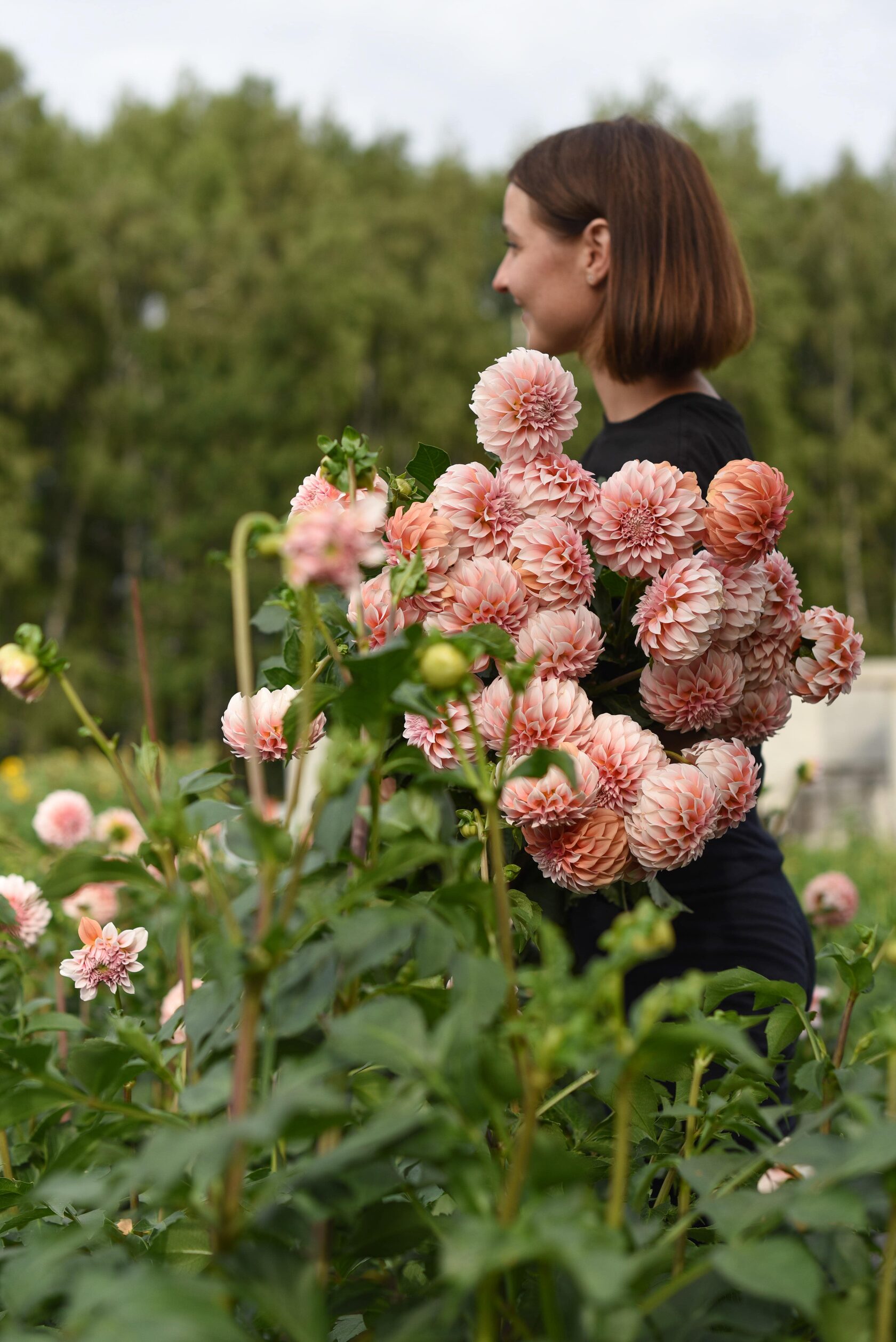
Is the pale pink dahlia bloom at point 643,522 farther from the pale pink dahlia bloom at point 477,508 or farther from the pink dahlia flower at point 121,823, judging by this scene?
the pink dahlia flower at point 121,823

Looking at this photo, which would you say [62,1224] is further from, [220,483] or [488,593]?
[220,483]

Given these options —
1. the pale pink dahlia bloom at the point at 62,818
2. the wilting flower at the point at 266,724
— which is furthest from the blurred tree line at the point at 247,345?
the wilting flower at the point at 266,724

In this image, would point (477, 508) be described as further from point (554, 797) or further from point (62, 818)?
point (62, 818)

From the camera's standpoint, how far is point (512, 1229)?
0.38 m

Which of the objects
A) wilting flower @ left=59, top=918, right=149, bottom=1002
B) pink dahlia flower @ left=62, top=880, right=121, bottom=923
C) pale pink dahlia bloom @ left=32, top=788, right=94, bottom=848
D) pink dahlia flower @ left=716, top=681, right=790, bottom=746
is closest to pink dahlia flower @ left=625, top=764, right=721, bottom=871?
pink dahlia flower @ left=716, top=681, right=790, bottom=746

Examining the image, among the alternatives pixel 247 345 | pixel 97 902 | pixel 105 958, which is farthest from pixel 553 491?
pixel 247 345

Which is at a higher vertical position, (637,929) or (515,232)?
(515,232)

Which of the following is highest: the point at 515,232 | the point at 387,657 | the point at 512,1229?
the point at 515,232

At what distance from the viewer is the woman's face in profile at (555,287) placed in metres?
1.44

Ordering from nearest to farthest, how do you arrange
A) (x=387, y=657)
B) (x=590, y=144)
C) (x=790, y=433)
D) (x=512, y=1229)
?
1. (x=512, y=1229)
2. (x=387, y=657)
3. (x=590, y=144)
4. (x=790, y=433)

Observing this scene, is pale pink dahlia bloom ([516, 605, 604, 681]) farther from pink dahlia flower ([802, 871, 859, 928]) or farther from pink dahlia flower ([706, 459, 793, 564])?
pink dahlia flower ([802, 871, 859, 928])

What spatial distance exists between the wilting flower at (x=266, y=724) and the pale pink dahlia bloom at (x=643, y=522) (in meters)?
0.22

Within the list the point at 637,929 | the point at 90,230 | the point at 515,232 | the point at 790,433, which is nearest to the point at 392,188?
the point at 90,230

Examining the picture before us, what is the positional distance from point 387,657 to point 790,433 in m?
18.7
